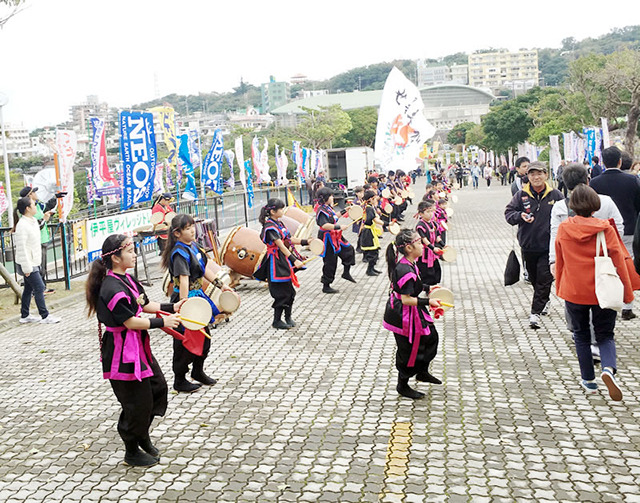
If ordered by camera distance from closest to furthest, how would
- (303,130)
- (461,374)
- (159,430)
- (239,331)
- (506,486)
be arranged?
(506,486)
(159,430)
(461,374)
(239,331)
(303,130)

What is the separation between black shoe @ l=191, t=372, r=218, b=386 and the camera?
6109 mm

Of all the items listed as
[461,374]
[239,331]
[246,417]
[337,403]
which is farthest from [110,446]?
[239,331]

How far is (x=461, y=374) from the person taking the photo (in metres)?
6.18

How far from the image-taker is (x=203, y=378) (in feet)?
20.1

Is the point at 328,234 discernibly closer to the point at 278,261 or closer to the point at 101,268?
the point at 278,261

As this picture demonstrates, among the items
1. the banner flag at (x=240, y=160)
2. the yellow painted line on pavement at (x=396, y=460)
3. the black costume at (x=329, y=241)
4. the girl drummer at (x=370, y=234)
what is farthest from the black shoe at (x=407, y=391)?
the banner flag at (x=240, y=160)

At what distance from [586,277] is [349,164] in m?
31.3

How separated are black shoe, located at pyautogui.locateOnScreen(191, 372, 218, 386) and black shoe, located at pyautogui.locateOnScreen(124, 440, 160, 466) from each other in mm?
1616

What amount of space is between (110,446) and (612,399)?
143 inches

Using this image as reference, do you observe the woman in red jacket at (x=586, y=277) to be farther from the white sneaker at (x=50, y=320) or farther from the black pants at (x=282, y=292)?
the white sneaker at (x=50, y=320)

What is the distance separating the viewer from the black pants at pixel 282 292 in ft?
26.9

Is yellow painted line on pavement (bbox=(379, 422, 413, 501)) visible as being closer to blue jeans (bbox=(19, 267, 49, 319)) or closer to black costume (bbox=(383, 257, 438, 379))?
black costume (bbox=(383, 257, 438, 379))

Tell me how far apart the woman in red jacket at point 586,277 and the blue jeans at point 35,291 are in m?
6.65

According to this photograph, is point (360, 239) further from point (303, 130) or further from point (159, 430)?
point (303, 130)
